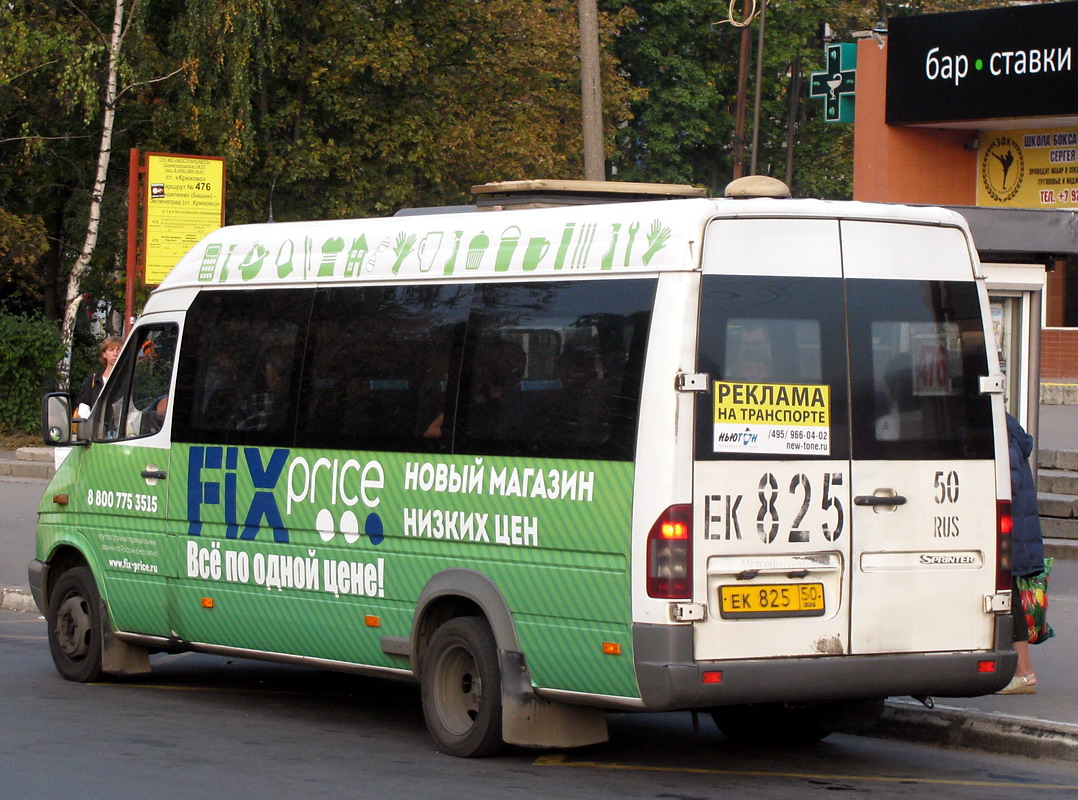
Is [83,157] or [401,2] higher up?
[401,2]

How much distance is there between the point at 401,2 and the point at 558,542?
29878mm

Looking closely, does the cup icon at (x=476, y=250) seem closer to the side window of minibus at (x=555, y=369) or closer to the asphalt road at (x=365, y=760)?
the side window of minibus at (x=555, y=369)

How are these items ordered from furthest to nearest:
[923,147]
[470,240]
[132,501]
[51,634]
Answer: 1. [923,147]
2. [51,634]
3. [132,501]
4. [470,240]

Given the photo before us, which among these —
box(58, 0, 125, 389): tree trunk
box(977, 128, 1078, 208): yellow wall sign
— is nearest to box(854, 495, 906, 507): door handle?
box(977, 128, 1078, 208): yellow wall sign

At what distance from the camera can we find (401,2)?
35656mm

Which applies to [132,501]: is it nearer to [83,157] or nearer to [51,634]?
[51,634]

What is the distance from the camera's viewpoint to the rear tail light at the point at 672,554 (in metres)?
6.75

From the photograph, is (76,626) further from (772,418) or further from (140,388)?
(772,418)

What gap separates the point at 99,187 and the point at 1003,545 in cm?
2458

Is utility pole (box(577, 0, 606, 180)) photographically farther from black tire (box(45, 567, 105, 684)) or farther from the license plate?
the license plate

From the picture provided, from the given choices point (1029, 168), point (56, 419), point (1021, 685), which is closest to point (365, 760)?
point (56, 419)

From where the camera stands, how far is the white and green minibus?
6883 millimetres

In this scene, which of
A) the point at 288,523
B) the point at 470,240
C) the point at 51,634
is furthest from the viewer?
the point at 51,634

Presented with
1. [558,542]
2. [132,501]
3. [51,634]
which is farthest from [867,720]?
[51,634]
